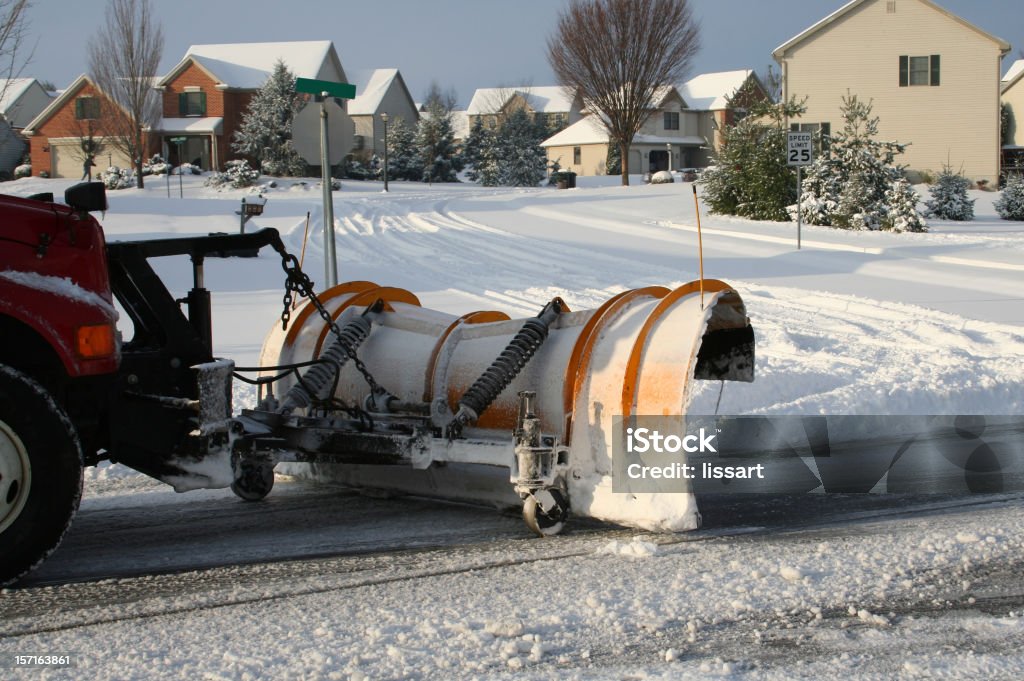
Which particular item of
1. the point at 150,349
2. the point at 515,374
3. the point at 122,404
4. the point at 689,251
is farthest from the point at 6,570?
the point at 689,251

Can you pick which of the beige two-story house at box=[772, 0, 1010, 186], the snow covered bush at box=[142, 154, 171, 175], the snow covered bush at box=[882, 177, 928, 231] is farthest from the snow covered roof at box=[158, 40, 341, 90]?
the snow covered bush at box=[882, 177, 928, 231]

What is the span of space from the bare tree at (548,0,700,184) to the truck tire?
162 feet

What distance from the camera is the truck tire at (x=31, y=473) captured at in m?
3.86

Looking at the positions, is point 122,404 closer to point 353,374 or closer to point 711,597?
point 353,374

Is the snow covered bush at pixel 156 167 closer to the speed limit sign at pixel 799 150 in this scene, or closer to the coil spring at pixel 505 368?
the speed limit sign at pixel 799 150

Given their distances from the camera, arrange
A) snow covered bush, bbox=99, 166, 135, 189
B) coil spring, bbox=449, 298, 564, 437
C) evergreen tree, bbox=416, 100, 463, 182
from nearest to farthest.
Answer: coil spring, bbox=449, 298, 564, 437 < snow covered bush, bbox=99, 166, 135, 189 < evergreen tree, bbox=416, 100, 463, 182

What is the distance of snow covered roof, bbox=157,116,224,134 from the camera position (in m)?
57.9

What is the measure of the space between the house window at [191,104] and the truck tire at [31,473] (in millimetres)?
59357

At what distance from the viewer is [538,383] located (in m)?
5.17

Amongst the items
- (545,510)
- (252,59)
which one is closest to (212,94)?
(252,59)

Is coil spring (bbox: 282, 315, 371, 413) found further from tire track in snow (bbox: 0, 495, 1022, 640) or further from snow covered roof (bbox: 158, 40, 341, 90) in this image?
snow covered roof (bbox: 158, 40, 341, 90)

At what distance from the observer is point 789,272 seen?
1791 cm

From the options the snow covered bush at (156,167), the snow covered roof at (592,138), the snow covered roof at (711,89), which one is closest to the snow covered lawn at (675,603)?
the snow covered bush at (156,167)

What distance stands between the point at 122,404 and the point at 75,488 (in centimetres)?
52
